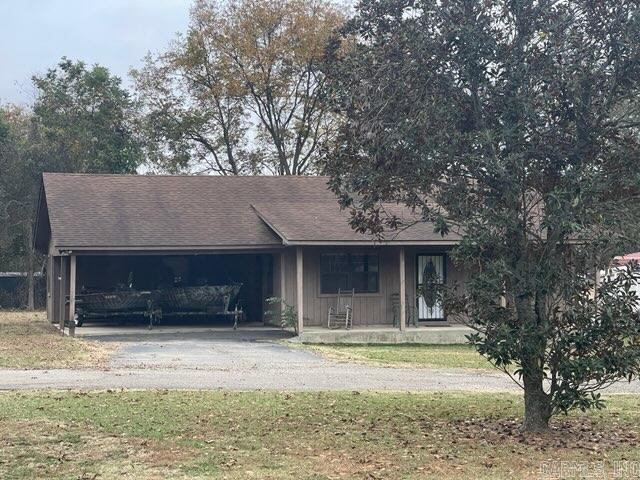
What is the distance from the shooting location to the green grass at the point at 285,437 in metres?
8.16

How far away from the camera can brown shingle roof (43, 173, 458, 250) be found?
2347cm

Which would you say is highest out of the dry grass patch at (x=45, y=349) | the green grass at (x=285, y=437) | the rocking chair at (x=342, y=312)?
the rocking chair at (x=342, y=312)

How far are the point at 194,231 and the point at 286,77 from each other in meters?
19.7

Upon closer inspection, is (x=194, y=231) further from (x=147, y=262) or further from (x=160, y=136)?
(x=160, y=136)

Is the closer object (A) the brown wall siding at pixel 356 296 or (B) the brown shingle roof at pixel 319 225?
(B) the brown shingle roof at pixel 319 225

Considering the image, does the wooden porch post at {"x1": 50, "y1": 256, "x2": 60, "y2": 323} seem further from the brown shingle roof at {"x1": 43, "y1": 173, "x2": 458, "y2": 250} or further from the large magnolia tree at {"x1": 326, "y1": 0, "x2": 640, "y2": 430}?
the large magnolia tree at {"x1": 326, "y1": 0, "x2": 640, "y2": 430}

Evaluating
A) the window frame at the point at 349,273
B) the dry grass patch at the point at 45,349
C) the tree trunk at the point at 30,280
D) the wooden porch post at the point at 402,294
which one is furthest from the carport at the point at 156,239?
the tree trunk at the point at 30,280

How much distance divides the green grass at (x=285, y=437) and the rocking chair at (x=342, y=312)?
443 inches

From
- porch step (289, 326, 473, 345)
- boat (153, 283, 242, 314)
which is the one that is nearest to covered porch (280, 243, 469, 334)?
porch step (289, 326, 473, 345)

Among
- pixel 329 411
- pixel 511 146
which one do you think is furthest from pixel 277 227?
pixel 511 146

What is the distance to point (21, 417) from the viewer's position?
10461mm

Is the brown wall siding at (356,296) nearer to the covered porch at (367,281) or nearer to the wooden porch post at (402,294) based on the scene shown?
the covered porch at (367,281)

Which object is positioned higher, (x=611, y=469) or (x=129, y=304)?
(x=129, y=304)

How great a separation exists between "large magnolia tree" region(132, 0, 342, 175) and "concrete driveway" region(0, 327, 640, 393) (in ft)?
75.7
